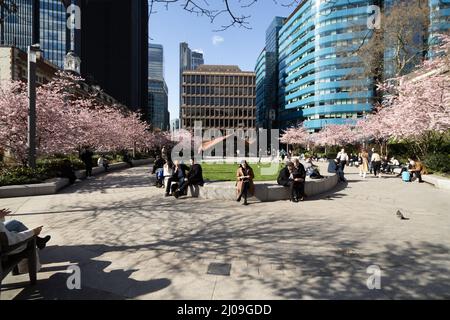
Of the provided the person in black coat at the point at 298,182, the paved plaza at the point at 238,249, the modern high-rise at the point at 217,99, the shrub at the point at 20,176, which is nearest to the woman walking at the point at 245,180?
the paved plaza at the point at 238,249

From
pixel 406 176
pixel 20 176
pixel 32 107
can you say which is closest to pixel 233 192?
pixel 20 176

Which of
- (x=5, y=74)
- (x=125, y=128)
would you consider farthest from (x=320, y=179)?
(x=5, y=74)

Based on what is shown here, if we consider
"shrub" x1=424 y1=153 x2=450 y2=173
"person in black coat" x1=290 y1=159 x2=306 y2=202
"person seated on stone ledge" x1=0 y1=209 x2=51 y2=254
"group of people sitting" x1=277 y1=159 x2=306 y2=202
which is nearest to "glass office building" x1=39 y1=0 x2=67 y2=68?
"group of people sitting" x1=277 y1=159 x2=306 y2=202

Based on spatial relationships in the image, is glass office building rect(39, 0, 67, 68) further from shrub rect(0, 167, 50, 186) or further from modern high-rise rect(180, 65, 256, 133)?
shrub rect(0, 167, 50, 186)

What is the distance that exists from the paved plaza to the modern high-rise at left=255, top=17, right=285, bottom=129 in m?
109

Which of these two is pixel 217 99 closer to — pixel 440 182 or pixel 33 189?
pixel 440 182

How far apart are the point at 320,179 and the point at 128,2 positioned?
11666cm

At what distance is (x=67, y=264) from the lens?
4914 millimetres

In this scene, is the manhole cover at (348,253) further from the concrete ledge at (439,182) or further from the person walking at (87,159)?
the person walking at (87,159)

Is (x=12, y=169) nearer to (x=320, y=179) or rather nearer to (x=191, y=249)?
(x=191, y=249)

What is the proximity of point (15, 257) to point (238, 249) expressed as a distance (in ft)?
11.7

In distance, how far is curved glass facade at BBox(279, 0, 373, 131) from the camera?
7938cm
